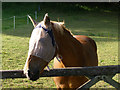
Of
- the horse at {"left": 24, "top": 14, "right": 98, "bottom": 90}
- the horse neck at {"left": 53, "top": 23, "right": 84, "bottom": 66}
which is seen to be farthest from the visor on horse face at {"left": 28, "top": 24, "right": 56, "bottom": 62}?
the horse neck at {"left": 53, "top": 23, "right": 84, "bottom": 66}

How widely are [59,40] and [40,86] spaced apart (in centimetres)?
292

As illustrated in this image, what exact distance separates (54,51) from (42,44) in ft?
0.85

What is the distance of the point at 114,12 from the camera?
3166 cm

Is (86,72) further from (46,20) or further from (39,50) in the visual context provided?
(46,20)

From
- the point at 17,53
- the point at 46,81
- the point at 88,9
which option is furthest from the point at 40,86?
the point at 88,9

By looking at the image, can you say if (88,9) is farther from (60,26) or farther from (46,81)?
(60,26)

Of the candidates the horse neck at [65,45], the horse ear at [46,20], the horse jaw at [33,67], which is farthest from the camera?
the horse neck at [65,45]

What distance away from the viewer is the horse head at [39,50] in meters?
2.69

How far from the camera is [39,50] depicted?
2730mm

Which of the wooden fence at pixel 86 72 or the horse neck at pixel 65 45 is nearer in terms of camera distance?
the wooden fence at pixel 86 72

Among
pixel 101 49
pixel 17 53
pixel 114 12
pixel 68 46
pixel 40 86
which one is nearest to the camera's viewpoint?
pixel 68 46

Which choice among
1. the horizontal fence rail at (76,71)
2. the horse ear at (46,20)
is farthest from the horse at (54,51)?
the horizontal fence rail at (76,71)

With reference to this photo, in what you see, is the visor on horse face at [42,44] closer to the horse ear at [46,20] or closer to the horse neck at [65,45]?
the horse ear at [46,20]

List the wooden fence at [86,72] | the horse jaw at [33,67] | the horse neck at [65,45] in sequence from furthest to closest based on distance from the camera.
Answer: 1. the horse neck at [65,45]
2. the wooden fence at [86,72]
3. the horse jaw at [33,67]
